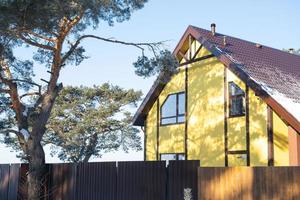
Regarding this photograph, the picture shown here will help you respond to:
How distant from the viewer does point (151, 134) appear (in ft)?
66.6

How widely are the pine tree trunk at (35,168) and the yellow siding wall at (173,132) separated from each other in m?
6.50

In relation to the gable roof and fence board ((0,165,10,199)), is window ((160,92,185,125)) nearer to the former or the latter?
the gable roof

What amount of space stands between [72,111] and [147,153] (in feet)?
40.8

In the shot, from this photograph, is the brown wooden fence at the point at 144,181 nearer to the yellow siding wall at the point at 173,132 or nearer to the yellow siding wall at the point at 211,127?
the yellow siding wall at the point at 211,127

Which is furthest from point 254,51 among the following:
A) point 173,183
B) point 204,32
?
point 173,183

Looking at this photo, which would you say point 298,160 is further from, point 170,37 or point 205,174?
point 170,37

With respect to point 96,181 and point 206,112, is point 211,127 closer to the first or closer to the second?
point 206,112

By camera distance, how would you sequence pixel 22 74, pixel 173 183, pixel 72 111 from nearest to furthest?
pixel 173 183 → pixel 22 74 → pixel 72 111

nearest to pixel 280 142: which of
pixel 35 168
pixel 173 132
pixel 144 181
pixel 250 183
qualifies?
pixel 144 181

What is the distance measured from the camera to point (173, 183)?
496 inches

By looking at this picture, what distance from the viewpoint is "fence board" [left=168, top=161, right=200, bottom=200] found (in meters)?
12.4

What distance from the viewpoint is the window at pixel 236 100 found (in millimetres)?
15672

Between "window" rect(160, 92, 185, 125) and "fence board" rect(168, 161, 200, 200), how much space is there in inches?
242

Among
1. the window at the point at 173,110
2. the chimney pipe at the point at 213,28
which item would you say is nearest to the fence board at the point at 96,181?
the window at the point at 173,110
